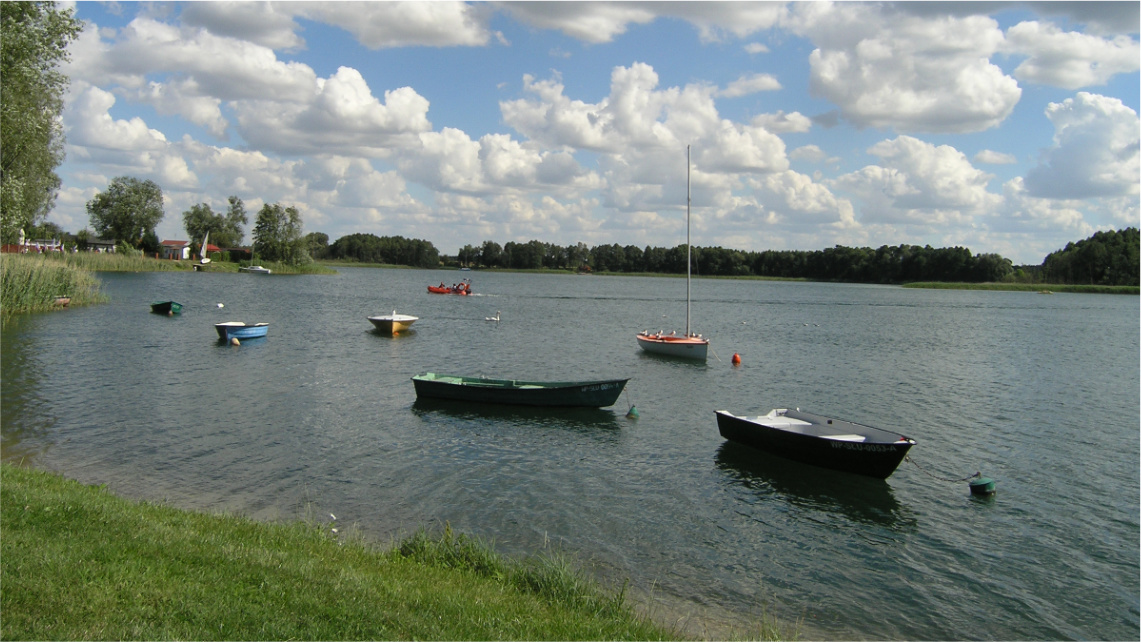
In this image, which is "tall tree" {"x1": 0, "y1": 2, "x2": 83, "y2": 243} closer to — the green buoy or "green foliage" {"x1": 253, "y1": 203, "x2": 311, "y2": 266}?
the green buoy

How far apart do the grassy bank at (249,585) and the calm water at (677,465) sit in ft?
8.83

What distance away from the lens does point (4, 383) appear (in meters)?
27.9

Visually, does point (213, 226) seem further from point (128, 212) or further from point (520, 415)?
point (520, 415)

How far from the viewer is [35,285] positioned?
50094mm

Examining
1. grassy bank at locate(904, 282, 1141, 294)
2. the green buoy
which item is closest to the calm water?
the green buoy

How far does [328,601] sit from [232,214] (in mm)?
186703

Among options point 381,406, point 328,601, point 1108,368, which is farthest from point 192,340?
point 1108,368

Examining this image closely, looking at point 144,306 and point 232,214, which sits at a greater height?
point 232,214

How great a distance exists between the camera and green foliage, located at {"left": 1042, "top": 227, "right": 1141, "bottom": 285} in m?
150

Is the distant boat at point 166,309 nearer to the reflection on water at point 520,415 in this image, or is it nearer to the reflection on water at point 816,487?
the reflection on water at point 520,415

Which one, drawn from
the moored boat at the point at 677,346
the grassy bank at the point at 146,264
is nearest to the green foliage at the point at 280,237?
the grassy bank at the point at 146,264

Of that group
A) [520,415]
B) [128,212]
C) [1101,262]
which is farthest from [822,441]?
[1101,262]

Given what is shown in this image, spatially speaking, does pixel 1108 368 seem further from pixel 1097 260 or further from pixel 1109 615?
pixel 1097 260

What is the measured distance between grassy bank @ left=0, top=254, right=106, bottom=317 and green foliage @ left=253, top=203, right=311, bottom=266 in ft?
332
